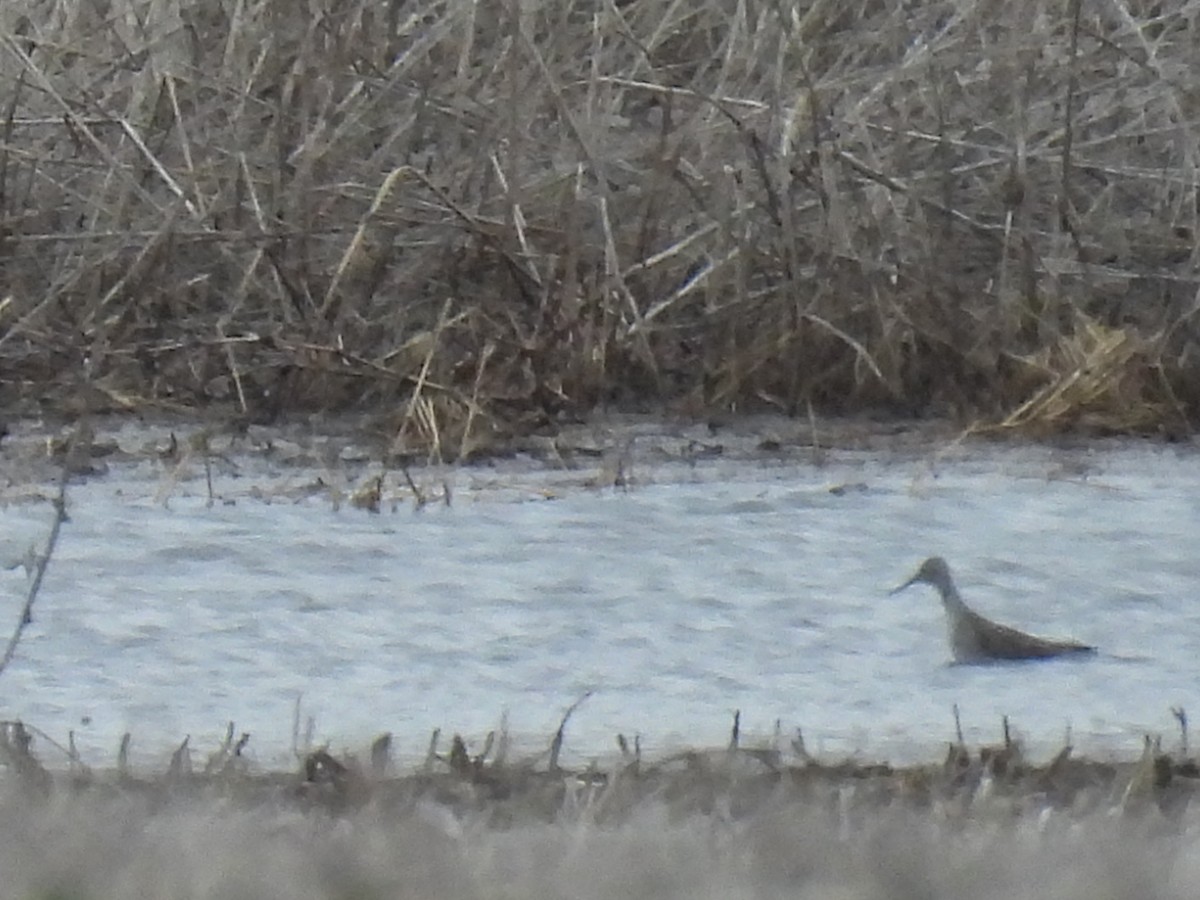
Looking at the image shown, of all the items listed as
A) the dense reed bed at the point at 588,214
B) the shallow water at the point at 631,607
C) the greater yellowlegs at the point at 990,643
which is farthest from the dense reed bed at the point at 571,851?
the dense reed bed at the point at 588,214

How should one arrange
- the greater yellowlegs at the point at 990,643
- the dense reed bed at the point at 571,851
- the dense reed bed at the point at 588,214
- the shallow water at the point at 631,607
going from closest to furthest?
the dense reed bed at the point at 571,851 → the shallow water at the point at 631,607 → the greater yellowlegs at the point at 990,643 → the dense reed bed at the point at 588,214

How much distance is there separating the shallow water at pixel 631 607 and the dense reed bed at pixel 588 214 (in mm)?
437

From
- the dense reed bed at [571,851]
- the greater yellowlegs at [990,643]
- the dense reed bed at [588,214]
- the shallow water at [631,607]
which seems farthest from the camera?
the dense reed bed at [588,214]

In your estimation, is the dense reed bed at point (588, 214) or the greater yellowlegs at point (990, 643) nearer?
the greater yellowlegs at point (990, 643)

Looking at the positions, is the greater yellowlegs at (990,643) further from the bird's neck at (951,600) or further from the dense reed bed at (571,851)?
the dense reed bed at (571,851)

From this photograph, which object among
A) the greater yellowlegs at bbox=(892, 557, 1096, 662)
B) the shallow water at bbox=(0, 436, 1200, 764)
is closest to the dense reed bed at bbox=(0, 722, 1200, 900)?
the shallow water at bbox=(0, 436, 1200, 764)

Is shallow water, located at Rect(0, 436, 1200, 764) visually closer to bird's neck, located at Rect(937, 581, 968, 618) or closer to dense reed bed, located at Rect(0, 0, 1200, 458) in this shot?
bird's neck, located at Rect(937, 581, 968, 618)

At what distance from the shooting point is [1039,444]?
4316mm

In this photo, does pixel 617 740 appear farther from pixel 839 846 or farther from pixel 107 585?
pixel 839 846

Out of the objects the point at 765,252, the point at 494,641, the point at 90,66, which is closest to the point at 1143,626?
the point at 494,641

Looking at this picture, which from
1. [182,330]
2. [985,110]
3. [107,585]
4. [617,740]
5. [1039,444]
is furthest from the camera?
[985,110]

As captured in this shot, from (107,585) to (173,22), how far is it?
2021mm

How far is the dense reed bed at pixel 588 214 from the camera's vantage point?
179 inches

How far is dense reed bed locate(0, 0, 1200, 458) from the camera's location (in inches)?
179
